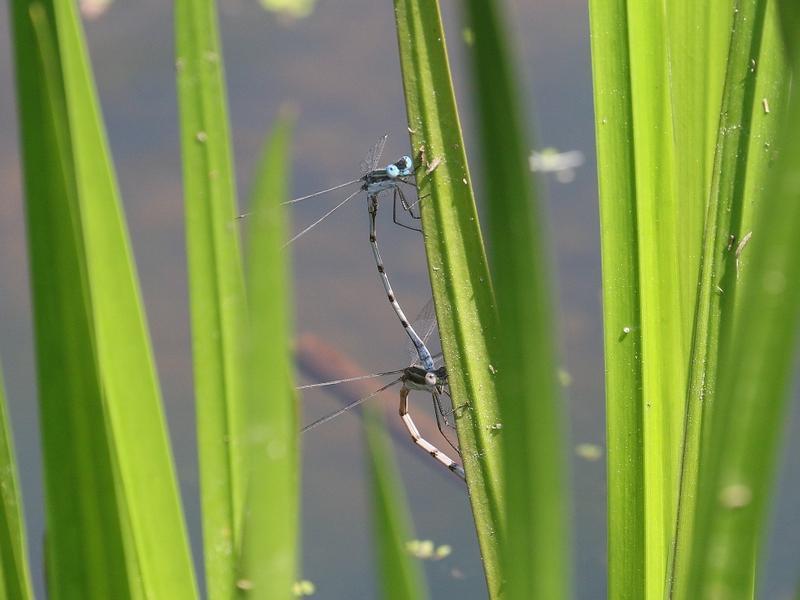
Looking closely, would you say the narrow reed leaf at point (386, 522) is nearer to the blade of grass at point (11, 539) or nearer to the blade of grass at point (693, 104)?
the blade of grass at point (11, 539)

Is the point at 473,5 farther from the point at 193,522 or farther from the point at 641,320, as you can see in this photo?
the point at 193,522

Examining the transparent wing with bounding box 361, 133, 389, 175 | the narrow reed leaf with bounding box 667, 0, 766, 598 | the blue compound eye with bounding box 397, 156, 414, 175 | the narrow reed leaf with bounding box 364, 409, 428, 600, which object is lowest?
the narrow reed leaf with bounding box 364, 409, 428, 600

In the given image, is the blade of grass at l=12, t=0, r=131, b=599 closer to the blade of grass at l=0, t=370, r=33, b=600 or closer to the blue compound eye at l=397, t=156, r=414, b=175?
the blade of grass at l=0, t=370, r=33, b=600

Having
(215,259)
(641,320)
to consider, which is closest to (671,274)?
(641,320)

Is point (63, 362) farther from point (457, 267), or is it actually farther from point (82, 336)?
point (457, 267)

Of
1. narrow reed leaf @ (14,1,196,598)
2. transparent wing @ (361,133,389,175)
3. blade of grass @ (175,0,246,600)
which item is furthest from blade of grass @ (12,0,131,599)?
transparent wing @ (361,133,389,175)

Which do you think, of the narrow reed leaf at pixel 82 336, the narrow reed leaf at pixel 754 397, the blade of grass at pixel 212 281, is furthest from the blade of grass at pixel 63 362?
the narrow reed leaf at pixel 754 397

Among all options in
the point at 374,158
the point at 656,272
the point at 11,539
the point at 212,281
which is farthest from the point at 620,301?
the point at 374,158
